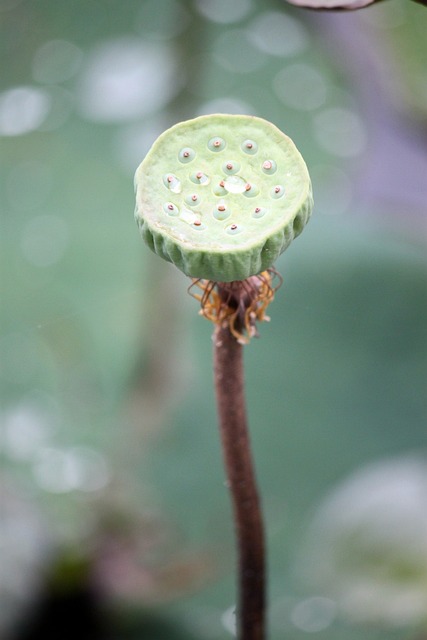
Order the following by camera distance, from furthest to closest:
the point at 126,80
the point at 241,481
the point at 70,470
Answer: the point at 126,80
the point at 70,470
the point at 241,481

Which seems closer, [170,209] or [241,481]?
[170,209]

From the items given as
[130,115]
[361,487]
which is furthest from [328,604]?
[130,115]

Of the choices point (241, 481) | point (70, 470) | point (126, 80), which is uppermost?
point (126, 80)

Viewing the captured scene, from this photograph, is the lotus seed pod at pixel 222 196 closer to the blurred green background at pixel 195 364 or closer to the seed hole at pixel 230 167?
the seed hole at pixel 230 167

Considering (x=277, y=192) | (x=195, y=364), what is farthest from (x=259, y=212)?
(x=195, y=364)

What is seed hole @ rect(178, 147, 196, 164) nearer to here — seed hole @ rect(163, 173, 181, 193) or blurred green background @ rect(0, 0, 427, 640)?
seed hole @ rect(163, 173, 181, 193)

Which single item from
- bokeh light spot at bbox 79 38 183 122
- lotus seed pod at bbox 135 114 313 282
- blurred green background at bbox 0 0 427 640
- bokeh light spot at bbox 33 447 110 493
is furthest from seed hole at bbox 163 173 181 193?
bokeh light spot at bbox 79 38 183 122

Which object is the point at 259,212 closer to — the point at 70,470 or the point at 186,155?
the point at 186,155
